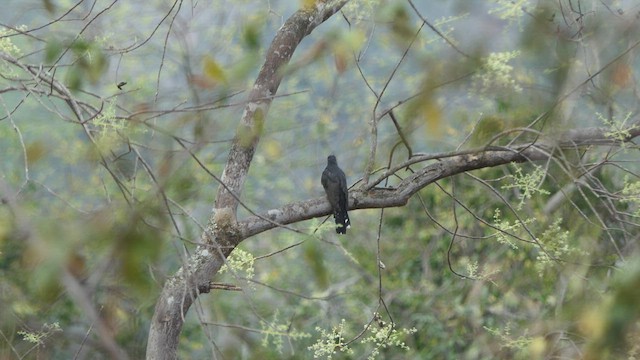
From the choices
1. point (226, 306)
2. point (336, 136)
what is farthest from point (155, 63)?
point (226, 306)

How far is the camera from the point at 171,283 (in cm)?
286

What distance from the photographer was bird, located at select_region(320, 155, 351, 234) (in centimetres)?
301

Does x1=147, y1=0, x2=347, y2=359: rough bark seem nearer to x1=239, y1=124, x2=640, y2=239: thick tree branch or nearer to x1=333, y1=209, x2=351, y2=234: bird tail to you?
x1=239, y1=124, x2=640, y2=239: thick tree branch

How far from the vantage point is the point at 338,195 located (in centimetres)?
307

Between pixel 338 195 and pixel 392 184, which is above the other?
pixel 392 184

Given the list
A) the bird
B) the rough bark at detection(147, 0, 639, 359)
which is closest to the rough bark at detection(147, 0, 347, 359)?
the rough bark at detection(147, 0, 639, 359)

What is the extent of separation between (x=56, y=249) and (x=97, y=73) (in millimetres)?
928

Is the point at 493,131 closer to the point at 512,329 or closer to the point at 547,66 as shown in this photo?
the point at 547,66

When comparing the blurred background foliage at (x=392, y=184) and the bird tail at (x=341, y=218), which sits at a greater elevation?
the blurred background foliage at (x=392, y=184)

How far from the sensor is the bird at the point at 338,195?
118 inches

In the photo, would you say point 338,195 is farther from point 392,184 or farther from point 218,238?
point 392,184

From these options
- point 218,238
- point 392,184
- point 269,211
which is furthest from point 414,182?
point 392,184

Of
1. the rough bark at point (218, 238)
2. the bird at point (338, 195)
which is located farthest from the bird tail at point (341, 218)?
the rough bark at point (218, 238)

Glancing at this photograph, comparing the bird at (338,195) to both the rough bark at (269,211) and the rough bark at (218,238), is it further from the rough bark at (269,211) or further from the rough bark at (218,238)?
the rough bark at (218,238)
